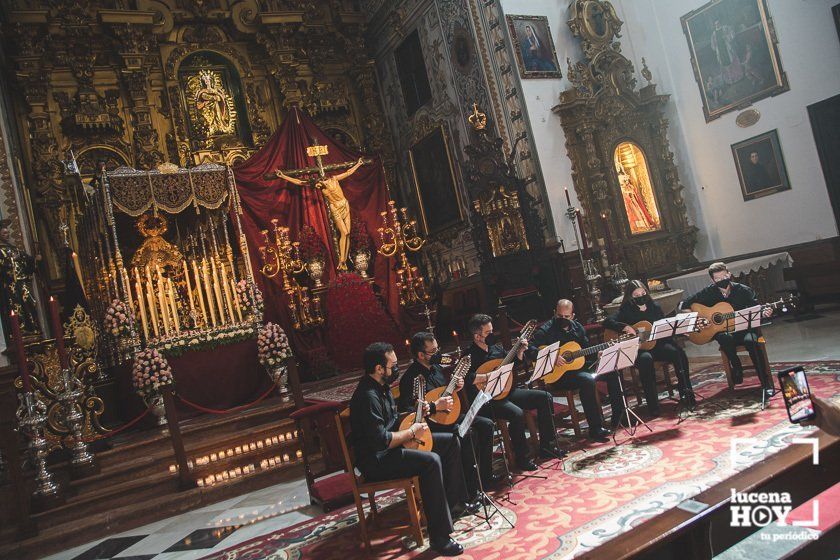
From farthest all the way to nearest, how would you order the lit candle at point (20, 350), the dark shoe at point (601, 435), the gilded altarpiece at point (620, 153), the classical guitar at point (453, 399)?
1. the gilded altarpiece at point (620, 153)
2. the lit candle at point (20, 350)
3. the dark shoe at point (601, 435)
4. the classical guitar at point (453, 399)

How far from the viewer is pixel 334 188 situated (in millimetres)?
12250

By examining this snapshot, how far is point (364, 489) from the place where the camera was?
4.27 m

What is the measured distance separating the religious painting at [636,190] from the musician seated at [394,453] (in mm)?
8070

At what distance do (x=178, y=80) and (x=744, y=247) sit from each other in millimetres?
11787

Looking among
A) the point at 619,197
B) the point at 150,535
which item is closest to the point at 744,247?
the point at 619,197

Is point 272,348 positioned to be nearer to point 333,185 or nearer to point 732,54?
point 333,185

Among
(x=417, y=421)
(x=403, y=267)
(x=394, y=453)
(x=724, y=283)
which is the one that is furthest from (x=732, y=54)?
(x=394, y=453)

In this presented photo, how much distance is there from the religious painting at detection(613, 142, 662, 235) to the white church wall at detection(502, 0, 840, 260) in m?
0.88

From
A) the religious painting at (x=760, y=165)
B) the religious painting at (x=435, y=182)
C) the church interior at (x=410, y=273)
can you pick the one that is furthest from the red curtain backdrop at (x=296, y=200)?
the religious painting at (x=760, y=165)

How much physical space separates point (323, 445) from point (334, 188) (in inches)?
283

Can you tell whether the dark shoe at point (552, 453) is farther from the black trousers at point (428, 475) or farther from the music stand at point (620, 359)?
the black trousers at point (428, 475)

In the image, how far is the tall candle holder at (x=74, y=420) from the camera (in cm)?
654

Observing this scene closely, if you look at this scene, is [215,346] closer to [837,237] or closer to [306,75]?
[306,75]

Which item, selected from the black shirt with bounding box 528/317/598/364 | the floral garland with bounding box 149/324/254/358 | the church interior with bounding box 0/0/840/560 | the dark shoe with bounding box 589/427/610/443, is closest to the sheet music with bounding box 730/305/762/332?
the church interior with bounding box 0/0/840/560
